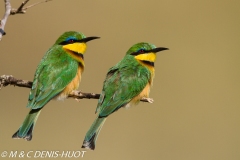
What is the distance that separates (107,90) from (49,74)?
0.18 meters

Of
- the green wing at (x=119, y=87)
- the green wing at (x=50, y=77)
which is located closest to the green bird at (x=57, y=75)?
the green wing at (x=50, y=77)

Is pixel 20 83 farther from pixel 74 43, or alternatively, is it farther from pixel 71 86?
pixel 74 43

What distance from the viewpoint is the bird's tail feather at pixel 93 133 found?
3.88 feet

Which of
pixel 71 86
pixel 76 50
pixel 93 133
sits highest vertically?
pixel 76 50

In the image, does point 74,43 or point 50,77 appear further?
point 74,43

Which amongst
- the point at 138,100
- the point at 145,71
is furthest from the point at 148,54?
the point at 138,100

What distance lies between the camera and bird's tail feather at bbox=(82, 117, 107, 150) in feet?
3.88

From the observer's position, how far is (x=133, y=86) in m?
1.38

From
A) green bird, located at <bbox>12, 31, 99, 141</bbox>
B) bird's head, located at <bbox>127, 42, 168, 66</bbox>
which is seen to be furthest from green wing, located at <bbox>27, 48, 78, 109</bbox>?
bird's head, located at <bbox>127, 42, 168, 66</bbox>

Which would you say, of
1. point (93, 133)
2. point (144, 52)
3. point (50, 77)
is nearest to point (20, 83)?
point (50, 77)

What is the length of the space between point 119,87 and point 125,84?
0.08ft

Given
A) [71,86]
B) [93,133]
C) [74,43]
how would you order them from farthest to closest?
[74,43]
[71,86]
[93,133]

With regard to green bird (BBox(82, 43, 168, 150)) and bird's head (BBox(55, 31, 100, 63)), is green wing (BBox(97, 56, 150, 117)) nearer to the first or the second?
green bird (BBox(82, 43, 168, 150))

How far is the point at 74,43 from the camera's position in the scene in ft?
4.92
